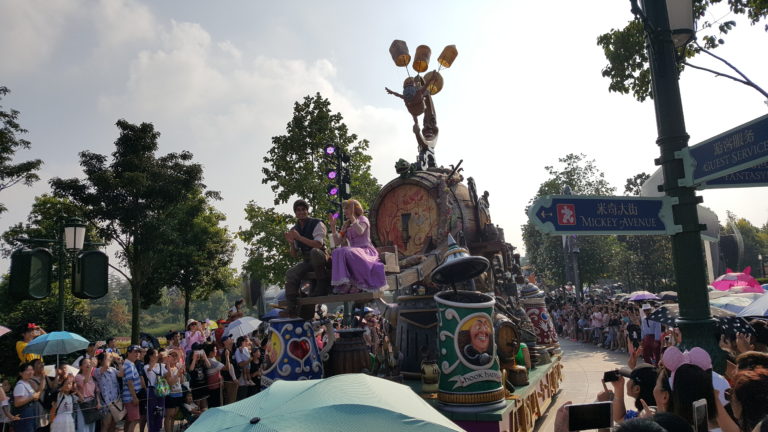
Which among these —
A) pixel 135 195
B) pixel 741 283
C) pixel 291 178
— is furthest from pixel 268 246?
pixel 741 283

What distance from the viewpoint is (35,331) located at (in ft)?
32.4

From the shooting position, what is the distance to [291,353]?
19.0 ft

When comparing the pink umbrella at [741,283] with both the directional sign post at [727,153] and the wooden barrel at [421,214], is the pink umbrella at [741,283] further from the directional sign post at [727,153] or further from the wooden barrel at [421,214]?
the directional sign post at [727,153]

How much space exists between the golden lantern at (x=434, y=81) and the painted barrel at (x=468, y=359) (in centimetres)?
593

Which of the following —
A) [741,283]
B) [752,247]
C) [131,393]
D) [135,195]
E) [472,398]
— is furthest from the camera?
[752,247]

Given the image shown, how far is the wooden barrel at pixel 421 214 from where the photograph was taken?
8.90 meters

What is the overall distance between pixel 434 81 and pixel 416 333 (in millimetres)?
5441

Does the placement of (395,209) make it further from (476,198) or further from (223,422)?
(223,422)

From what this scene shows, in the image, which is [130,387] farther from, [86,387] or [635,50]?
[635,50]

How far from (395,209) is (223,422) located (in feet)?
23.1

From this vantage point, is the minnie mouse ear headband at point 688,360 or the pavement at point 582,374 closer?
the minnie mouse ear headband at point 688,360

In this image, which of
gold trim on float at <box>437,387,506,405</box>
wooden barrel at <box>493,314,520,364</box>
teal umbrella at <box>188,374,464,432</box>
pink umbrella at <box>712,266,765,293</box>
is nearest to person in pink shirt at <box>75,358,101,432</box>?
gold trim on float at <box>437,387,506,405</box>

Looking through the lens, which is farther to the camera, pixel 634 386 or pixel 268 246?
pixel 268 246

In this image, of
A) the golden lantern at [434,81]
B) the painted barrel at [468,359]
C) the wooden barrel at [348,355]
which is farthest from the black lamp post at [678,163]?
the golden lantern at [434,81]
